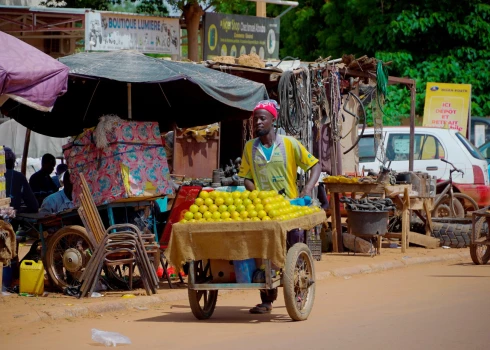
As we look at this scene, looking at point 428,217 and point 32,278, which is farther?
point 428,217

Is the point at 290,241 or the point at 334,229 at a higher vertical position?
the point at 290,241

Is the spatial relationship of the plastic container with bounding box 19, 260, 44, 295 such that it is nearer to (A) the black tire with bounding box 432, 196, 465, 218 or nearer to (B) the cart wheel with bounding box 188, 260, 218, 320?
(B) the cart wheel with bounding box 188, 260, 218, 320

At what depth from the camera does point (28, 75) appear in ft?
28.6

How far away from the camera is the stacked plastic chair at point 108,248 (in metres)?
9.88

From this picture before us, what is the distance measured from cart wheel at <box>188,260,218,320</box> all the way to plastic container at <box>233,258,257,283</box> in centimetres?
38

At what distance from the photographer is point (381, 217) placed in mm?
14070

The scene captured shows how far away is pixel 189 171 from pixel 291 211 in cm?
862

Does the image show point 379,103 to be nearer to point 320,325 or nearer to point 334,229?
point 334,229

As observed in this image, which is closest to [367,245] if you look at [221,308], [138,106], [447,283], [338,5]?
[447,283]

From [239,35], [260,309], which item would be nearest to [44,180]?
[239,35]

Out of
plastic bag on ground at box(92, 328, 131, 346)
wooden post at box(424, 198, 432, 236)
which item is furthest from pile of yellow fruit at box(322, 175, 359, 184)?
plastic bag on ground at box(92, 328, 131, 346)

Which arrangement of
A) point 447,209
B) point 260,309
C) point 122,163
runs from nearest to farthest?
point 260,309 → point 122,163 → point 447,209

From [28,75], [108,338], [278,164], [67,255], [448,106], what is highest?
[28,75]

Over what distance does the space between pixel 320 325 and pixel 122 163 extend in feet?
12.4
